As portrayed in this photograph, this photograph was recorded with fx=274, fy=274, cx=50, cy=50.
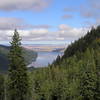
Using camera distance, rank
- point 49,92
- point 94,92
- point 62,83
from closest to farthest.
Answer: point 94,92 < point 62,83 < point 49,92

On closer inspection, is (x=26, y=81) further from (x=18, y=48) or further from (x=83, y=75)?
(x=83, y=75)

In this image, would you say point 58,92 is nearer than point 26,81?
No

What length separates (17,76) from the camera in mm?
32094

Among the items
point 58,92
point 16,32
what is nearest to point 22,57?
point 16,32

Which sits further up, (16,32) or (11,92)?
(16,32)

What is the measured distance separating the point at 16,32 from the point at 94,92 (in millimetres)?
35460

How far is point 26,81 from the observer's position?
32.8m

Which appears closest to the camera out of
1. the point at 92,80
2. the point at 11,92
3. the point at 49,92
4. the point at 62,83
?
the point at 11,92

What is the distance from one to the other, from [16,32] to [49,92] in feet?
224

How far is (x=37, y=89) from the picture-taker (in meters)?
103

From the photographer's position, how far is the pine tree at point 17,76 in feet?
105

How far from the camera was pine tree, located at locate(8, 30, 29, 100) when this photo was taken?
32.1 metres

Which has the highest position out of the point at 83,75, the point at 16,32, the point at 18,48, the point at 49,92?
the point at 16,32

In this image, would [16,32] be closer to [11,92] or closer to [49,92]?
[11,92]
